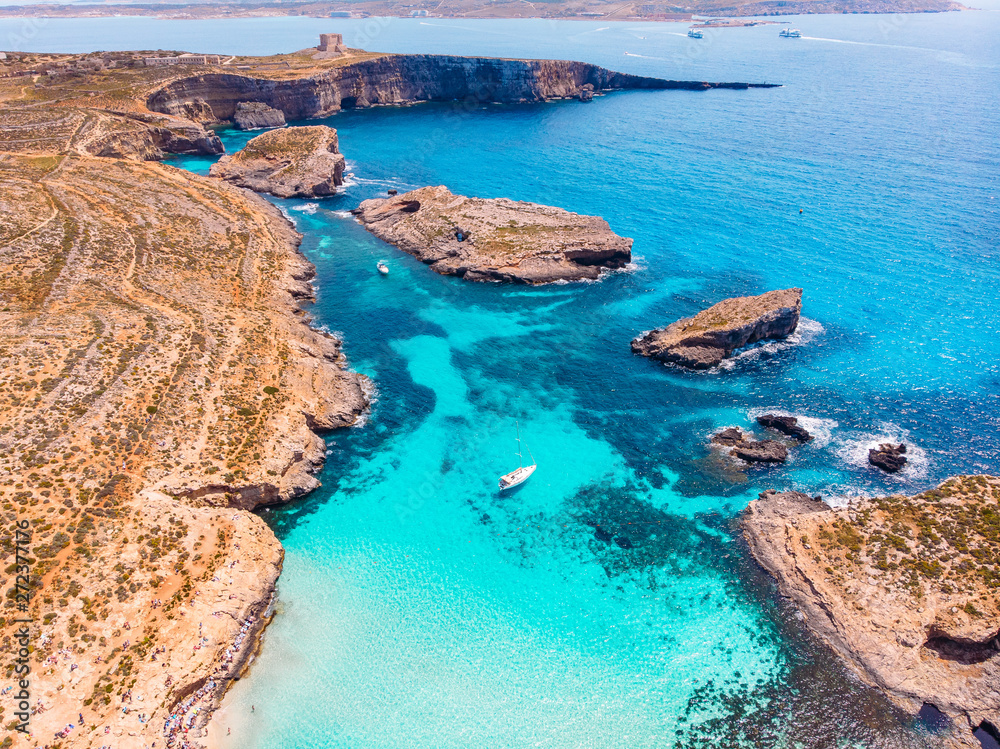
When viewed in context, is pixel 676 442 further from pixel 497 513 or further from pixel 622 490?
pixel 497 513

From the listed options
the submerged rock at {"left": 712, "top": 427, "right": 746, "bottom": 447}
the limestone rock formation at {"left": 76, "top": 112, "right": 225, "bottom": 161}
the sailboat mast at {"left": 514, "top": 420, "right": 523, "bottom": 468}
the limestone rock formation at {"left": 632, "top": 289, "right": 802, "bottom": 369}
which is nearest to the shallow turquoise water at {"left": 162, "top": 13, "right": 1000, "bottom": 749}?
the submerged rock at {"left": 712, "top": 427, "right": 746, "bottom": 447}

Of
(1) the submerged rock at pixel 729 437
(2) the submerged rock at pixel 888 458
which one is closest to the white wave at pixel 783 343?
(1) the submerged rock at pixel 729 437

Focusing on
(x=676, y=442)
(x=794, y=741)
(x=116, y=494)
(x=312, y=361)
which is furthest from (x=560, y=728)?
(x=312, y=361)

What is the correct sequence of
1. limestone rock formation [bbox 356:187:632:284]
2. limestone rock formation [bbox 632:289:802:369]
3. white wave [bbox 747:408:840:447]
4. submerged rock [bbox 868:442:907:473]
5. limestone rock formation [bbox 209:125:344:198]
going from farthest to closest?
limestone rock formation [bbox 209:125:344:198], limestone rock formation [bbox 356:187:632:284], limestone rock formation [bbox 632:289:802:369], white wave [bbox 747:408:840:447], submerged rock [bbox 868:442:907:473]

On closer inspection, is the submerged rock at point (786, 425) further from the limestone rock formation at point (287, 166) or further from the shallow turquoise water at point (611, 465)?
the limestone rock formation at point (287, 166)

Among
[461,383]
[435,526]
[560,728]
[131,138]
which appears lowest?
[560,728]

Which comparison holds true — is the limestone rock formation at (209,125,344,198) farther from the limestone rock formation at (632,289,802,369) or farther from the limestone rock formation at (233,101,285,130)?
the limestone rock formation at (632,289,802,369)
